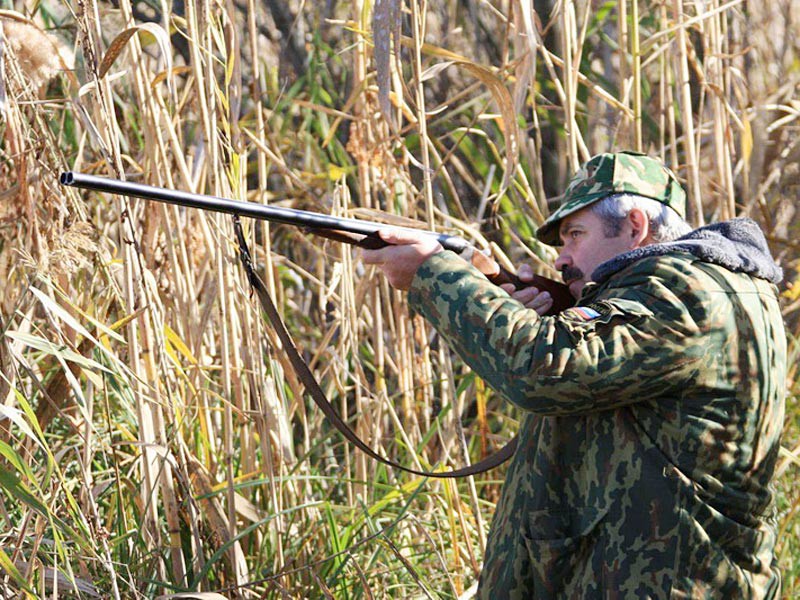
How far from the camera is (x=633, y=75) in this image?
2.85m

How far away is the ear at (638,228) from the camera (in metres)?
2.00

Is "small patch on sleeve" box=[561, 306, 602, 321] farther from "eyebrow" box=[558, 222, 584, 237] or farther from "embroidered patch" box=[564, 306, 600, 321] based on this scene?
"eyebrow" box=[558, 222, 584, 237]

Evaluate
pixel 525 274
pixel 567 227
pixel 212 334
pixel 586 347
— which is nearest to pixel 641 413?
pixel 586 347

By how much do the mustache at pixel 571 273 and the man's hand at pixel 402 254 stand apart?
0.86 ft

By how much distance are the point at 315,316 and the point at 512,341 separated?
8.72 ft

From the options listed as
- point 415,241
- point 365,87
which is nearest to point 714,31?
point 365,87

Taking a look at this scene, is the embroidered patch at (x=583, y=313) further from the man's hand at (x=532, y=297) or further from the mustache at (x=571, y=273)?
the man's hand at (x=532, y=297)

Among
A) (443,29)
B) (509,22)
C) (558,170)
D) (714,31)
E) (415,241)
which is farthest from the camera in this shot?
(443,29)

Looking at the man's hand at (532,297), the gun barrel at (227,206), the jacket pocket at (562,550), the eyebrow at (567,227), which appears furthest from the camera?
the man's hand at (532,297)

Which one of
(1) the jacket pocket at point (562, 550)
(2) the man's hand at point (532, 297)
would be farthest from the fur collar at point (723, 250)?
(1) the jacket pocket at point (562, 550)

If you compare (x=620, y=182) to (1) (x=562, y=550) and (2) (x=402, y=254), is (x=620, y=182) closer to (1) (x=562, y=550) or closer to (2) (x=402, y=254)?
(2) (x=402, y=254)

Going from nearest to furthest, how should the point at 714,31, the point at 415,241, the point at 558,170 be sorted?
1. the point at 415,241
2. the point at 714,31
3. the point at 558,170

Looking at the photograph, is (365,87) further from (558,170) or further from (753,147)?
(558,170)

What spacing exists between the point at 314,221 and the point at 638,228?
2.02ft
